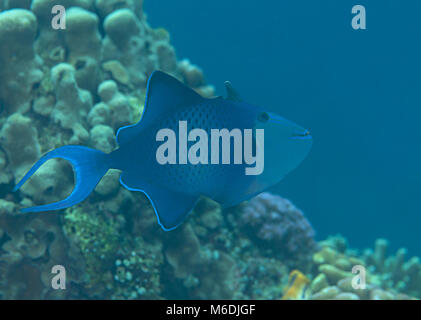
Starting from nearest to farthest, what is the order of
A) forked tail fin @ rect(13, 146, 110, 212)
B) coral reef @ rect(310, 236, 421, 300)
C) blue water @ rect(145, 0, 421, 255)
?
forked tail fin @ rect(13, 146, 110, 212) < coral reef @ rect(310, 236, 421, 300) < blue water @ rect(145, 0, 421, 255)

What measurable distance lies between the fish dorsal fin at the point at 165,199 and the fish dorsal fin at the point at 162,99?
18cm

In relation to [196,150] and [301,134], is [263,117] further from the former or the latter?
[196,150]

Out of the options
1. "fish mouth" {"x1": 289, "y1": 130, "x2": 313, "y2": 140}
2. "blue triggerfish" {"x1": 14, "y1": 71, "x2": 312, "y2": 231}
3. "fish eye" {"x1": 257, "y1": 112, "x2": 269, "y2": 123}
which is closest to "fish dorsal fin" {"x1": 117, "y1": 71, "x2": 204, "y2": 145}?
"blue triggerfish" {"x1": 14, "y1": 71, "x2": 312, "y2": 231}

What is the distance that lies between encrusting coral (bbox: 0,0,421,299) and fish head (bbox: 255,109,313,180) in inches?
81.2

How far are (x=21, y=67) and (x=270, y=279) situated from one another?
12.4 ft

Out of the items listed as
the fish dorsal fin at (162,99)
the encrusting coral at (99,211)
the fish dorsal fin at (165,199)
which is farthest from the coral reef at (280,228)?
the fish dorsal fin at (162,99)

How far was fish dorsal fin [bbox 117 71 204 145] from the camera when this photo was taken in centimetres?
121

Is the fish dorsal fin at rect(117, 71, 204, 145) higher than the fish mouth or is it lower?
higher

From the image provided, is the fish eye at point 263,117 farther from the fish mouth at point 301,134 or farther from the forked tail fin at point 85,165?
the forked tail fin at point 85,165

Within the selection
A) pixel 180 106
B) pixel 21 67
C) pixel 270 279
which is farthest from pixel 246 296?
pixel 21 67

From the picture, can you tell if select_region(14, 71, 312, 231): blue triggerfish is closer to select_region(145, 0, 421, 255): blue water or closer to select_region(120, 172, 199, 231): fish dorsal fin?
select_region(120, 172, 199, 231): fish dorsal fin

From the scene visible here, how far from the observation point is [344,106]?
20516 millimetres

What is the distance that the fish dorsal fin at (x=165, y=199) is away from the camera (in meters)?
1.20
